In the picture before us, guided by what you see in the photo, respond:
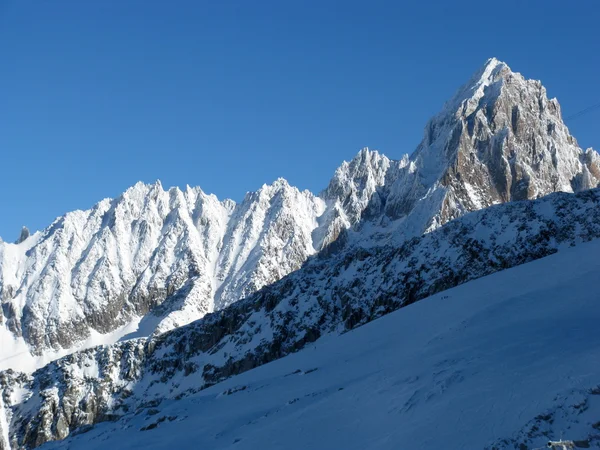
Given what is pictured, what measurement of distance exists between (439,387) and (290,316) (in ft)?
267

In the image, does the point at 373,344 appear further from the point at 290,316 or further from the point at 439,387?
the point at 290,316

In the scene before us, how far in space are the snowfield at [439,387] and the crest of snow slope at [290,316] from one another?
35284mm

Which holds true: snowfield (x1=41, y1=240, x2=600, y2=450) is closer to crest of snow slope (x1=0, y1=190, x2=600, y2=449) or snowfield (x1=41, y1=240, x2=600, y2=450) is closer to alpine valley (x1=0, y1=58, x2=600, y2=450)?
alpine valley (x1=0, y1=58, x2=600, y2=450)

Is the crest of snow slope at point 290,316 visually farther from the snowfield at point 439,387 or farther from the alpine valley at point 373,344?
the snowfield at point 439,387

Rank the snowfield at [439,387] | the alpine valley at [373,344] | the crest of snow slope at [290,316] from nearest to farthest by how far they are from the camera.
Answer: the snowfield at [439,387] → the alpine valley at [373,344] → the crest of snow slope at [290,316]

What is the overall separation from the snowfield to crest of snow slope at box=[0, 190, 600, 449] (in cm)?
3528

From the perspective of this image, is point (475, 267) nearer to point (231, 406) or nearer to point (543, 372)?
point (231, 406)

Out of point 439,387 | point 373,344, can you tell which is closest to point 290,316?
point 373,344

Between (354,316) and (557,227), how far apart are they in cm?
3470

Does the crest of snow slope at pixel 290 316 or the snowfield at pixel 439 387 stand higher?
the crest of snow slope at pixel 290 316

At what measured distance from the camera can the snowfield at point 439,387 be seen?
19297 millimetres

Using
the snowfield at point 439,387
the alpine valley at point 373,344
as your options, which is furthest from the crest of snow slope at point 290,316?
the snowfield at point 439,387

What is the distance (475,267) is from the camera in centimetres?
8744

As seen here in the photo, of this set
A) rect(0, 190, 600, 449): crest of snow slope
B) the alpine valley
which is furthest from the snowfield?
rect(0, 190, 600, 449): crest of snow slope
